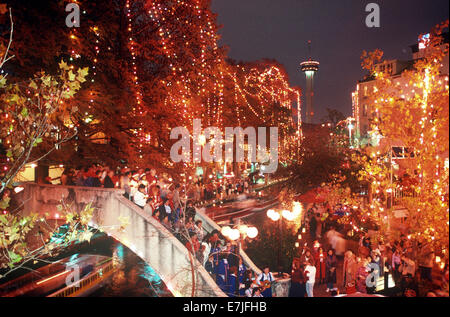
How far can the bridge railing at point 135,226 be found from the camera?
10375mm

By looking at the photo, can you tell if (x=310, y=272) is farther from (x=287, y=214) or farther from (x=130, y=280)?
(x=130, y=280)

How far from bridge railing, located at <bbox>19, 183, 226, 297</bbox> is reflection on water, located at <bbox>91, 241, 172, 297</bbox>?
110 inches

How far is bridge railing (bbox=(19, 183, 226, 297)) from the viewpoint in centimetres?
1038

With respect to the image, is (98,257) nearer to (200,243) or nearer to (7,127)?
(200,243)

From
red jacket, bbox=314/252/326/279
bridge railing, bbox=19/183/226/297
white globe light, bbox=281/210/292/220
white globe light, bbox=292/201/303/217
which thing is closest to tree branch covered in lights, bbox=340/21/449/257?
red jacket, bbox=314/252/326/279

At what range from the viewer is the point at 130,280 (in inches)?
642

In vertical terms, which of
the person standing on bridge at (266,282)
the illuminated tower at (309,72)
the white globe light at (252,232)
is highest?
the illuminated tower at (309,72)

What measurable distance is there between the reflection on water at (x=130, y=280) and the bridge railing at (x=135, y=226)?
2.78 metres

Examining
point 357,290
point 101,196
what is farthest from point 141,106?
point 357,290

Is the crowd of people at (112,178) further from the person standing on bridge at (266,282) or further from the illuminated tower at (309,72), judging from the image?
the illuminated tower at (309,72)

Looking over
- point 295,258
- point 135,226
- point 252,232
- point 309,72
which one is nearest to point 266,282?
point 295,258

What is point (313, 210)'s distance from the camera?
15.5 metres

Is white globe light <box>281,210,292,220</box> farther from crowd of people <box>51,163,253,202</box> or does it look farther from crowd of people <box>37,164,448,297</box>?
crowd of people <box>51,163,253,202</box>

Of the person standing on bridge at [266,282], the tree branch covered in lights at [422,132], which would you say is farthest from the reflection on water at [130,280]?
the tree branch covered in lights at [422,132]
